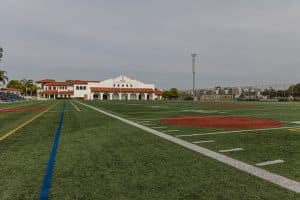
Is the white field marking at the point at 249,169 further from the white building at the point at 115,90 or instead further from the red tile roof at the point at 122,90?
the red tile roof at the point at 122,90

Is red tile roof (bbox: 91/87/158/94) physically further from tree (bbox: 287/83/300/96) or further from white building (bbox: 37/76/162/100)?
tree (bbox: 287/83/300/96)

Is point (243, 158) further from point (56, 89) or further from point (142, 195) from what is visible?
point (56, 89)

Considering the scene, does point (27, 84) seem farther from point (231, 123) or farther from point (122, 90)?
point (231, 123)

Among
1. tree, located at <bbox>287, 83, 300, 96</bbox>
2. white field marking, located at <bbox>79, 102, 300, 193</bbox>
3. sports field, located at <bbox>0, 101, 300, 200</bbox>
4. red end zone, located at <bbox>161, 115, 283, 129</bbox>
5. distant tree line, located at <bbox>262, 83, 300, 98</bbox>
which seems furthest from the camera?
distant tree line, located at <bbox>262, 83, 300, 98</bbox>

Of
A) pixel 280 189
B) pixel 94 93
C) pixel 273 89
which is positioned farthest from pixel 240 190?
pixel 94 93

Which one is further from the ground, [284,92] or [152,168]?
[284,92]

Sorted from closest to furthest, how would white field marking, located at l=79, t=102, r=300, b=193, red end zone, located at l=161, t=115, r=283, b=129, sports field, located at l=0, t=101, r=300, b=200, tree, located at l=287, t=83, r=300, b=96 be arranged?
sports field, located at l=0, t=101, r=300, b=200 < white field marking, located at l=79, t=102, r=300, b=193 < red end zone, located at l=161, t=115, r=283, b=129 < tree, located at l=287, t=83, r=300, b=96

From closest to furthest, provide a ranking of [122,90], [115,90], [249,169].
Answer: [249,169] < [115,90] < [122,90]

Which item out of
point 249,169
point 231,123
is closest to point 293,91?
point 231,123

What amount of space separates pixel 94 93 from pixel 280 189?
112810 millimetres

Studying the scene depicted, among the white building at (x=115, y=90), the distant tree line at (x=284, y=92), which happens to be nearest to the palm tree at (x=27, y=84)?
the white building at (x=115, y=90)

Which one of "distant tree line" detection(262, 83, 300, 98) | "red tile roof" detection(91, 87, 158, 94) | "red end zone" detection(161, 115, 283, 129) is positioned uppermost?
"red tile roof" detection(91, 87, 158, 94)

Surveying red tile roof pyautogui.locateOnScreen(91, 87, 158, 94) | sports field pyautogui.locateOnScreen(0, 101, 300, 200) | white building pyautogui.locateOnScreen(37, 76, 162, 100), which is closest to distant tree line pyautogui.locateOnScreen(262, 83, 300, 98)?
red tile roof pyautogui.locateOnScreen(91, 87, 158, 94)

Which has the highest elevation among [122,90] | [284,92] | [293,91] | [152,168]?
[122,90]
